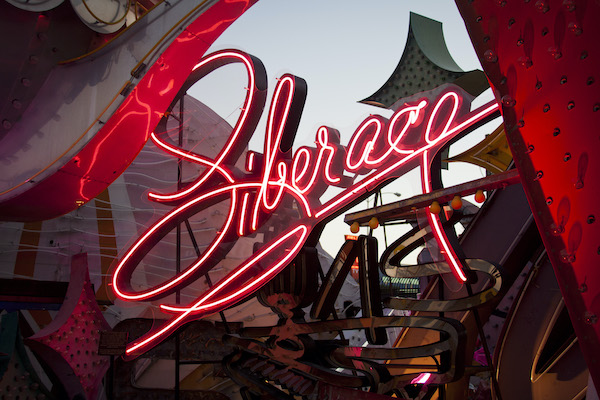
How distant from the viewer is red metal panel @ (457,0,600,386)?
1.88 metres

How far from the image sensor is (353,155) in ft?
19.3

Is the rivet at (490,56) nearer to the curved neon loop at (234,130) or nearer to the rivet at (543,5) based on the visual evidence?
the rivet at (543,5)

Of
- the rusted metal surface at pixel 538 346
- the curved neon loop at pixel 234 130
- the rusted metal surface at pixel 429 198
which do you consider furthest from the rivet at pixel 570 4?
the curved neon loop at pixel 234 130

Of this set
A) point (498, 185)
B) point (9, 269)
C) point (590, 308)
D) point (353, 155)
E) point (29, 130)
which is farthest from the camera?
point (9, 269)

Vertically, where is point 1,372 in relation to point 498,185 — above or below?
below

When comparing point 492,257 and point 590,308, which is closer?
point 590,308

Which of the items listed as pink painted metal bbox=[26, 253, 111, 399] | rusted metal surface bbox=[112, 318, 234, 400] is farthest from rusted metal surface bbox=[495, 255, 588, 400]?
pink painted metal bbox=[26, 253, 111, 399]

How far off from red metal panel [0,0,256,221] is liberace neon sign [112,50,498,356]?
572mm

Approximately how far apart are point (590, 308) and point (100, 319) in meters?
7.39

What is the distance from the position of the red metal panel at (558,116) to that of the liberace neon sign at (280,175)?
2.63 meters

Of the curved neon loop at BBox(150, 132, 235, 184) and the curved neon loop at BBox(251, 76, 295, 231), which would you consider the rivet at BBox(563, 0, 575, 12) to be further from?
the curved neon loop at BBox(150, 132, 235, 184)

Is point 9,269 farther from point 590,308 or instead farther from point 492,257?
point 590,308

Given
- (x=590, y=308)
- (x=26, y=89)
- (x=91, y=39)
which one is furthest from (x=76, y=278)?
(x=590, y=308)

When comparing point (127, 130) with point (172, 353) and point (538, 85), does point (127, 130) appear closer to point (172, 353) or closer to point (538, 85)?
point (172, 353)
